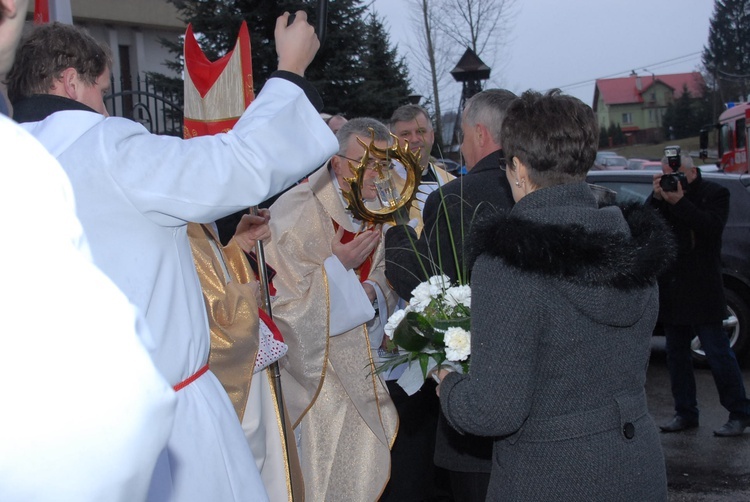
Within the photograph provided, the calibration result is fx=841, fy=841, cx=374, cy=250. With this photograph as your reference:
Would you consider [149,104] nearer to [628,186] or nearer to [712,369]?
[628,186]

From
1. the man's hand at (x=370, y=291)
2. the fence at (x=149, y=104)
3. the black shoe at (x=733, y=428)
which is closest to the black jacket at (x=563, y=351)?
the man's hand at (x=370, y=291)

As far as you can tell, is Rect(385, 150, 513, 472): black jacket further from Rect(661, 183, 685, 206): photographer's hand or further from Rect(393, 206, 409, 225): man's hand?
Rect(661, 183, 685, 206): photographer's hand

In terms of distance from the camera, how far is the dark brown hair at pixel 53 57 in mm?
2205

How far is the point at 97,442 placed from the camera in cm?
79

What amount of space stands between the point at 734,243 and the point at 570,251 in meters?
6.65

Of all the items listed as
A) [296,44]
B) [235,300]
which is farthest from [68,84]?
[235,300]

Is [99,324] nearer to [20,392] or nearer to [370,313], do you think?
[20,392]

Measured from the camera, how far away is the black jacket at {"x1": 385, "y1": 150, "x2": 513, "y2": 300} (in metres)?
3.04

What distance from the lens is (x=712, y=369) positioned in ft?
20.1

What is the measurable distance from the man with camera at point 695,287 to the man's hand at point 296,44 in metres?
4.50

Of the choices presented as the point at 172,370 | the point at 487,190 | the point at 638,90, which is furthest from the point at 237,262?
the point at 638,90

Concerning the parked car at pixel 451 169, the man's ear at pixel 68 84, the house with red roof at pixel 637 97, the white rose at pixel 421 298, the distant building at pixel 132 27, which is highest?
the house with red roof at pixel 637 97

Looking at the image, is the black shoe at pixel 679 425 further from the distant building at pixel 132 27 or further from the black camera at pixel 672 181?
the distant building at pixel 132 27

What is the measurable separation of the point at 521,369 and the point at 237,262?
6.16 ft
